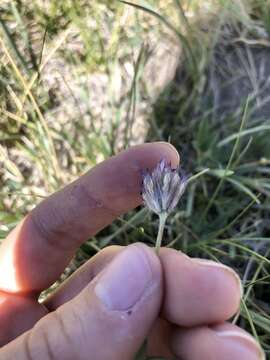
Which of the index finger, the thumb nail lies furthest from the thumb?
the index finger

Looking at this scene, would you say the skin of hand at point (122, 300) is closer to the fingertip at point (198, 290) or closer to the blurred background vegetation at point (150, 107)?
the fingertip at point (198, 290)

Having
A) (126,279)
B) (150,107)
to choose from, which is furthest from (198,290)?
(150,107)

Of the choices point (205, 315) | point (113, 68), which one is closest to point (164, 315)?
point (205, 315)

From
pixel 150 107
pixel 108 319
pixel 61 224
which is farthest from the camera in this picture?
pixel 150 107

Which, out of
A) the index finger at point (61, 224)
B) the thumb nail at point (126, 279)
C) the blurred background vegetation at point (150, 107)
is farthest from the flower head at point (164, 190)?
the blurred background vegetation at point (150, 107)

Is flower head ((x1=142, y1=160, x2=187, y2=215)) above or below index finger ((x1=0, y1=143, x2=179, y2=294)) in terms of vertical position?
above

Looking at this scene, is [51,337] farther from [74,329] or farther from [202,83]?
[202,83]

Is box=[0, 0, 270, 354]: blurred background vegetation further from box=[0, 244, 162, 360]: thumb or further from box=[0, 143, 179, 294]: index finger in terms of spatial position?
box=[0, 244, 162, 360]: thumb

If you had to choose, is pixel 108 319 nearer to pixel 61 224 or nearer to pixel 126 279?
pixel 126 279
